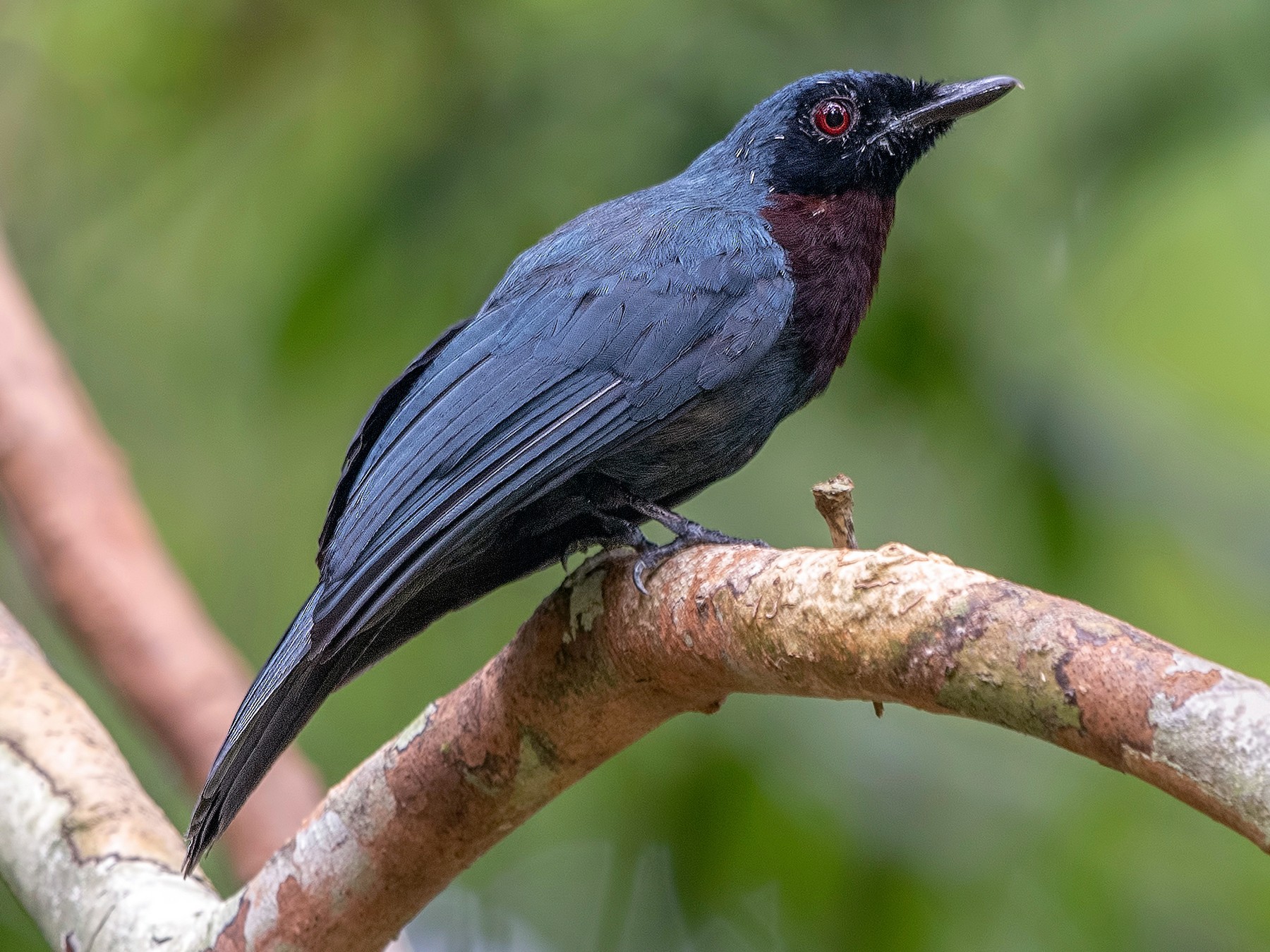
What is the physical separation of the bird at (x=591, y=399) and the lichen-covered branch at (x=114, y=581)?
4.17 feet

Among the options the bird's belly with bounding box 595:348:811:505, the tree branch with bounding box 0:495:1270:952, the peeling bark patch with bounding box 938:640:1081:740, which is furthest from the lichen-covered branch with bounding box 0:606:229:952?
the peeling bark patch with bounding box 938:640:1081:740

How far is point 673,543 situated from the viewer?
256 centimetres

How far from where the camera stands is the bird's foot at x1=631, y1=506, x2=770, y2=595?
241 centimetres

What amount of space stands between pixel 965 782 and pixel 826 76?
6.61 ft

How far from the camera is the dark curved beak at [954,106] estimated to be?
3.25 meters

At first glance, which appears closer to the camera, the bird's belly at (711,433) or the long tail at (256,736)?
the long tail at (256,736)

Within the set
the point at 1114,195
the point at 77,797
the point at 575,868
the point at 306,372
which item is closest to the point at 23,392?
the point at 306,372

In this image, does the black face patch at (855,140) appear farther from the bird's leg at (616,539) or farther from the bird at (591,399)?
the bird's leg at (616,539)

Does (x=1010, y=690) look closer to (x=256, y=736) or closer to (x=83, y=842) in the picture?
(x=256, y=736)

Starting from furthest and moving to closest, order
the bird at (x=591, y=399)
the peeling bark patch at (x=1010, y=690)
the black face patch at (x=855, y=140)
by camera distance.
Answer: the black face patch at (x=855, y=140)
the bird at (x=591, y=399)
the peeling bark patch at (x=1010, y=690)

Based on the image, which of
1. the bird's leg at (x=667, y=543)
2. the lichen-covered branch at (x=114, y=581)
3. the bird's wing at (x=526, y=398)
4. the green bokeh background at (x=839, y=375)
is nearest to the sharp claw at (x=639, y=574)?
the bird's leg at (x=667, y=543)

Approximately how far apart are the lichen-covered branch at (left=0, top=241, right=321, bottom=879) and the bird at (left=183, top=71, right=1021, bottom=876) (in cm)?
127

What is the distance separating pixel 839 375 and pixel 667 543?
5.50 ft

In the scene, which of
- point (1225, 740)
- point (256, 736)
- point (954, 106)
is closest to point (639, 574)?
point (256, 736)
